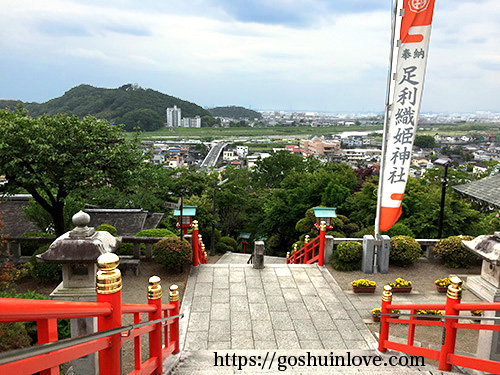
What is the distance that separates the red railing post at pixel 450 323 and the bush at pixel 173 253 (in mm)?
6601

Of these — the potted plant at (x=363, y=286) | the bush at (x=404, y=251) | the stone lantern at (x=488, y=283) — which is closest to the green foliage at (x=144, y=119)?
the bush at (x=404, y=251)

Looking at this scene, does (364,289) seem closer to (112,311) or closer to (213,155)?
(112,311)

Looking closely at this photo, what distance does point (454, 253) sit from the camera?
10.7 m

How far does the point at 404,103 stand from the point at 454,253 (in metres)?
4.77

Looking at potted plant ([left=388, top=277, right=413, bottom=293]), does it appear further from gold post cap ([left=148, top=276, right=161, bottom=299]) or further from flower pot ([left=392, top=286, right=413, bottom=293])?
gold post cap ([left=148, top=276, right=161, bottom=299])

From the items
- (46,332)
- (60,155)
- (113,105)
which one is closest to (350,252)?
(60,155)

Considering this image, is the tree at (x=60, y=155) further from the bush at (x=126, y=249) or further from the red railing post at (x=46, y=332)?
the red railing post at (x=46, y=332)

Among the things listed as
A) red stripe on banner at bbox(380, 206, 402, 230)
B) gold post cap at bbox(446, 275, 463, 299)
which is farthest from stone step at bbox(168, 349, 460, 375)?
red stripe on banner at bbox(380, 206, 402, 230)

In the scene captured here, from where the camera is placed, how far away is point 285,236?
21.2 m

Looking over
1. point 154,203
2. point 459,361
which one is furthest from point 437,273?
point 154,203

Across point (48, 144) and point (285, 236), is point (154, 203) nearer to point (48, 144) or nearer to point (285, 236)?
point (285, 236)

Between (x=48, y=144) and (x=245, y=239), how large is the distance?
1755 cm

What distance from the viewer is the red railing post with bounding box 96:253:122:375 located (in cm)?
268

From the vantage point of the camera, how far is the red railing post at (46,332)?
2047mm
